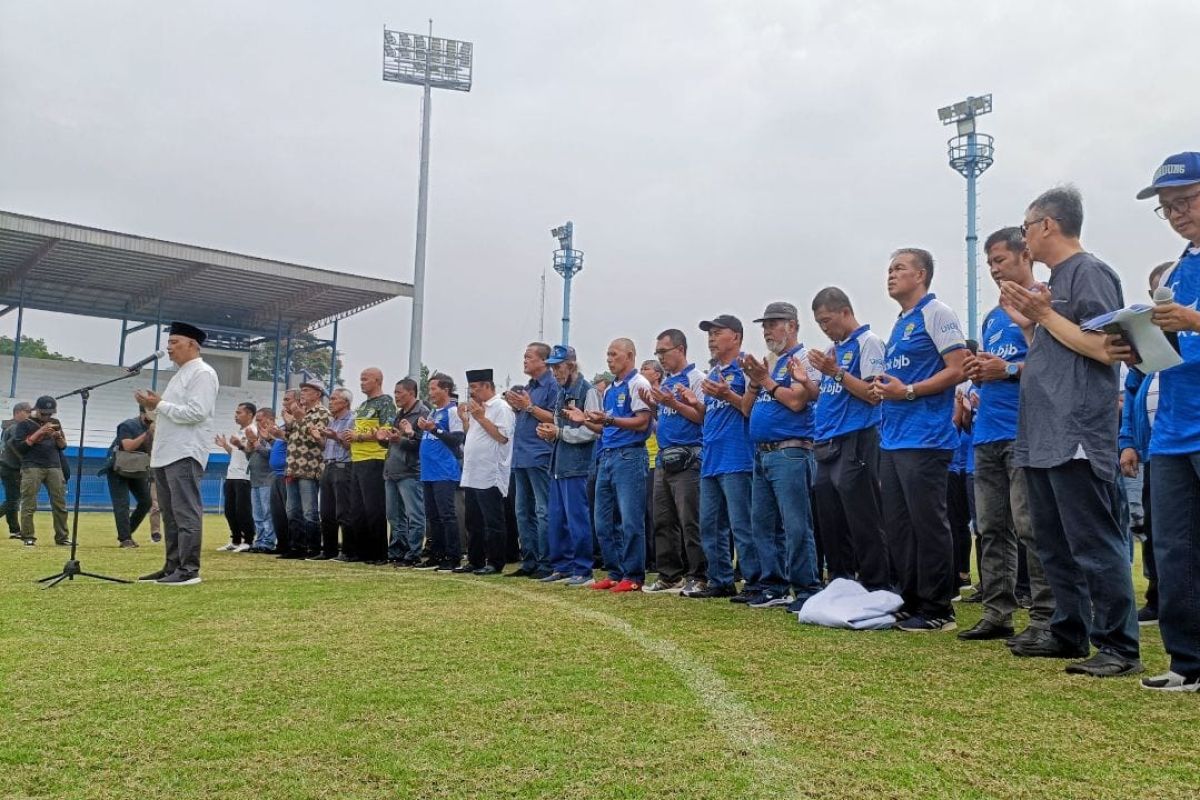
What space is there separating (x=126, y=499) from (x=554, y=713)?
1102 centimetres

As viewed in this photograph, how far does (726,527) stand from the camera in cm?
655

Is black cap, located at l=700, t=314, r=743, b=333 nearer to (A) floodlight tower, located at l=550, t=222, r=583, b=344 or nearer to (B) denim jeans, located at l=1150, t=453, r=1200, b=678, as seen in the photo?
(B) denim jeans, located at l=1150, t=453, r=1200, b=678

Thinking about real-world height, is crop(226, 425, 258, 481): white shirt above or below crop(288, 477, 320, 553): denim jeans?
above

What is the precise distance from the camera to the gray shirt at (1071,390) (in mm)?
3766

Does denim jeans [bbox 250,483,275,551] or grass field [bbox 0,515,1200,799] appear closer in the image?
grass field [bbox 0,515,1200,799]

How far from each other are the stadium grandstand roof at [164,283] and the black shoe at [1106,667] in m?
30.0

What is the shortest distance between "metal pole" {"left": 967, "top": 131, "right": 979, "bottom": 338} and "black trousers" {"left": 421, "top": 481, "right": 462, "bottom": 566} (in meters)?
24.4

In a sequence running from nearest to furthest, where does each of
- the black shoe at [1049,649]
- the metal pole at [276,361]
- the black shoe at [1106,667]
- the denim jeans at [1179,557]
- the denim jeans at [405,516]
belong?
the denim jeans at [1179,557] → the black shoe at [1106,667] → the black shoe at [1049,649] → the denim jeans at [405,516] → the metal pole at [276,361]

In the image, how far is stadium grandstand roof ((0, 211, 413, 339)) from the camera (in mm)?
28250

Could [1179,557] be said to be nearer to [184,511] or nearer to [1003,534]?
[1003,534]

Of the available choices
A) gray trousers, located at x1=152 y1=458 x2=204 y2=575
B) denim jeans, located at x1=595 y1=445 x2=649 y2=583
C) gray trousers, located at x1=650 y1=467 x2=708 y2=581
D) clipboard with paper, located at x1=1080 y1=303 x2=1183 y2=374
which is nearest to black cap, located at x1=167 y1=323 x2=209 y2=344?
gray trousers, located at x1=152 y1=458 x2=204 y2=575

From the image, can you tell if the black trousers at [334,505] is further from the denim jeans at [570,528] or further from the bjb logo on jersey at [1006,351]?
the bjb logo on jersey at [1006,351]

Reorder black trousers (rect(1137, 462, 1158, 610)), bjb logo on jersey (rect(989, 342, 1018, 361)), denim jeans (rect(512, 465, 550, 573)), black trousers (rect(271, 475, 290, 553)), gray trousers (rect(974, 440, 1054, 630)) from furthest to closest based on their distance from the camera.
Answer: black trousers (rect(271, 475, 290, 553))
denim jeans (rect(512, 465, 550, 573))
black trousers (rect(1137, 462, 1158, 610))
bjb logo on jersey (rect(989, 342, 1018, 361))
gray trousers (rect(974, 440, 1054, 630))

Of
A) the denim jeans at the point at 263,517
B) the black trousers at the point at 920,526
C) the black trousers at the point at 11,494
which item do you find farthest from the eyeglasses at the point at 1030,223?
the black trousers at the point at 11,494
